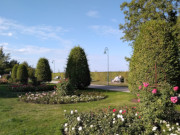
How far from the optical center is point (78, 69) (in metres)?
13.5

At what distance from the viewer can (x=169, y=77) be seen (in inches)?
260

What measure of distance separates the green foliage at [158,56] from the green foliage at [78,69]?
22.3 ft

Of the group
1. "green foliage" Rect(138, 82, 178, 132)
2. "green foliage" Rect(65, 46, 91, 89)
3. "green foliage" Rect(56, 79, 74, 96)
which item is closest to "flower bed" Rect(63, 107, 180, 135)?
"green foliage" Rect(138, 82, 178, 132)

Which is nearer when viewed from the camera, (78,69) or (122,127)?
(122,127)

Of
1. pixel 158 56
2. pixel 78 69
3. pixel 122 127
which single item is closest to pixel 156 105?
pixel 122 127

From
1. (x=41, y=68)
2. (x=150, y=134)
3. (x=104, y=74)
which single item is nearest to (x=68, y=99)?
(x=150, y=134)

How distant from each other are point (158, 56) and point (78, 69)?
7.92m

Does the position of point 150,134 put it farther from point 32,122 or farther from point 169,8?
point 169,8

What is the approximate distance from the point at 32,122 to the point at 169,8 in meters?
17.6

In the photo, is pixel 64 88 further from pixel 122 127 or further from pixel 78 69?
pixel 122 127

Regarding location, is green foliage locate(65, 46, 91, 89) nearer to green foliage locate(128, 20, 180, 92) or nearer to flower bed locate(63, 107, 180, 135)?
green foliage locate(128, 20, 180, 92)

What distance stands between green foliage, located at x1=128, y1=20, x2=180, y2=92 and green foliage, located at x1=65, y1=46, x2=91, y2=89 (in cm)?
678

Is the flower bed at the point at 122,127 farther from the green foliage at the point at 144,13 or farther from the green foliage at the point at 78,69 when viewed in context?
the green foliage at the point at 144,13

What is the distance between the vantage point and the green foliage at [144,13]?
17.2 m
